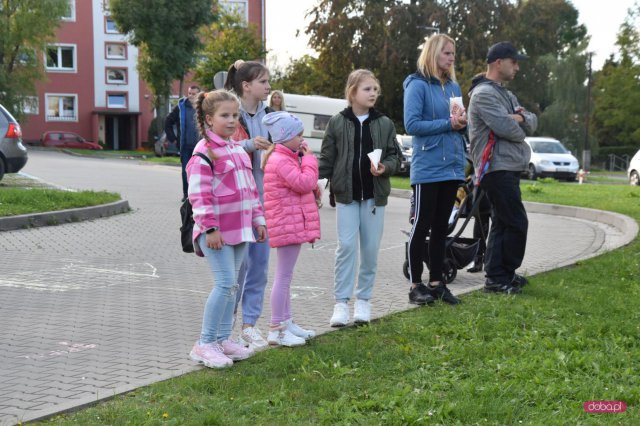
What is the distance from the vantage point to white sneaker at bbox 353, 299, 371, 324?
6.32 meters

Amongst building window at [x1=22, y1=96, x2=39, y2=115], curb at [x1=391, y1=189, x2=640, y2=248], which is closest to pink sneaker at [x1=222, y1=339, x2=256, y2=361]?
curb at [x1=391, y1=189, x2=640, y2=248]

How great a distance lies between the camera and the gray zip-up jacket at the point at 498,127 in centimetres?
737

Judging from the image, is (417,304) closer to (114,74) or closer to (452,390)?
(452,390)

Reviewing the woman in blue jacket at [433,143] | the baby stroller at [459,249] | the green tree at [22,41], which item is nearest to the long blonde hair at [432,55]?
the woman in blue jacket at [433,143]

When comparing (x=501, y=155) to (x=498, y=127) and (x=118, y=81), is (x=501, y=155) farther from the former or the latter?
(x=118, y=81)

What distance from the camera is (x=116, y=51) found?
64375 mm

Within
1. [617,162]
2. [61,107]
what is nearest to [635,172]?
[617,162]

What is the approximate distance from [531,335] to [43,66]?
185ft

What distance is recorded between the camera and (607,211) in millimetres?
15523

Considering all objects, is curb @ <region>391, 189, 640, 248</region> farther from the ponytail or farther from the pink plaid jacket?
the pink plaid jacket

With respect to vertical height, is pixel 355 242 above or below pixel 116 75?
below

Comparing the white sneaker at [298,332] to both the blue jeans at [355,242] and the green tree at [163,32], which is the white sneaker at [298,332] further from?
the green tree at [163,32]

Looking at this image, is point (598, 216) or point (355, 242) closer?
point (355, 242)

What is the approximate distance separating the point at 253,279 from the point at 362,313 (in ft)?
3.02
